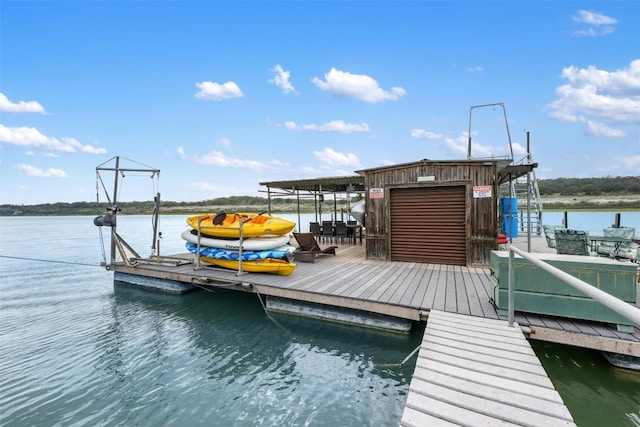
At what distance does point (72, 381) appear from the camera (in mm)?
3820

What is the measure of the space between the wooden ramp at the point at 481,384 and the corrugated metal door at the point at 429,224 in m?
4.04

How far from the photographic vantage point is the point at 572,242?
6.31 m

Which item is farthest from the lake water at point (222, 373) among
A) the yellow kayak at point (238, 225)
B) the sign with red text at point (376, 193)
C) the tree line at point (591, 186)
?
the tree line at point (591, 186)

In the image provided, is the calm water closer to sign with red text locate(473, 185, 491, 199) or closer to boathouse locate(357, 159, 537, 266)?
boathouse locate(357, 159, 537, 266)

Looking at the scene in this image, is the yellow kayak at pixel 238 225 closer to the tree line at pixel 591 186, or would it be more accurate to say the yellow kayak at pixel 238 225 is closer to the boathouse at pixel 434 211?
the boathouse at pixel 434 211

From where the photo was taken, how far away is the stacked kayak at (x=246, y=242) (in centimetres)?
644

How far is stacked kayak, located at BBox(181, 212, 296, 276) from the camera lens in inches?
254

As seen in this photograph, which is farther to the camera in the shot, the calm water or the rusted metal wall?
the rusted metal wall

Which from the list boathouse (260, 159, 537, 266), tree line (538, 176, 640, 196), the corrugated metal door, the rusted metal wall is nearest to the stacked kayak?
the rusted metal wall

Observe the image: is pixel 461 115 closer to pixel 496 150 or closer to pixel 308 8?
pixel 496 150

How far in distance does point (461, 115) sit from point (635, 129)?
1520 cm

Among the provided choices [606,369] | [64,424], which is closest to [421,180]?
[606,369]

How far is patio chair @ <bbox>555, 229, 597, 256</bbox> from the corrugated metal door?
1923mm

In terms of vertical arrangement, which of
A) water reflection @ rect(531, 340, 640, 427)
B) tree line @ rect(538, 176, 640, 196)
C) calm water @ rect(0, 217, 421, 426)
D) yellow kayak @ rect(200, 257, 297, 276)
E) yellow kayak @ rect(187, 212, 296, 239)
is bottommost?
calm water @ rect(0, 217, 421, 426)
